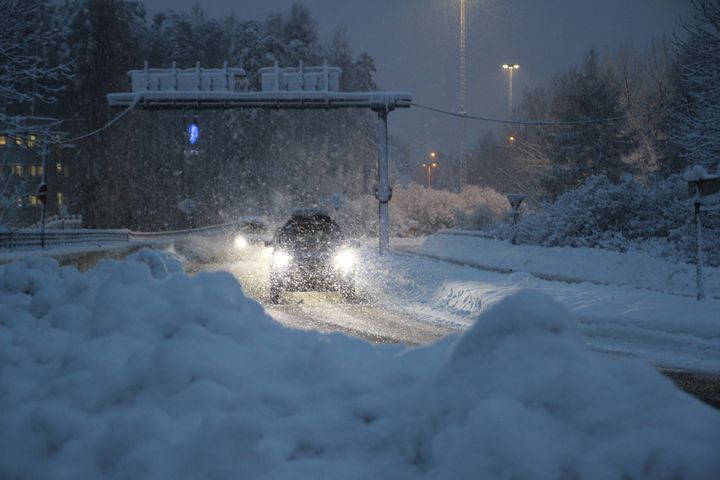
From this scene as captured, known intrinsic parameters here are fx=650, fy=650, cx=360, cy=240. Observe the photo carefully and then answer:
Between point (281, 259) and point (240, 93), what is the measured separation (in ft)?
43.4

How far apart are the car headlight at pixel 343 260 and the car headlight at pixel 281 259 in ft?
3.91

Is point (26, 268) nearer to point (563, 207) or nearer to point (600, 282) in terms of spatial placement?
point (600, 282)

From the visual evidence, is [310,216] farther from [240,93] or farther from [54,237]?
[54,237]

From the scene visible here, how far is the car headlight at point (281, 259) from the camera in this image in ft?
52.6

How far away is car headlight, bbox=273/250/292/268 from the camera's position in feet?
52.6

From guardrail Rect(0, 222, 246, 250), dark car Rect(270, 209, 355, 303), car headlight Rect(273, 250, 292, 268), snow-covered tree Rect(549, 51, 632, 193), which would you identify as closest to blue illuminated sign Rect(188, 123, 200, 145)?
guardrail Rect(0, 222, 246, 250)

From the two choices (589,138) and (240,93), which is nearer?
(240,93)

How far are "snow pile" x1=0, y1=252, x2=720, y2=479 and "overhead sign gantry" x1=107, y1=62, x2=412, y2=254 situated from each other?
24324 millimetres

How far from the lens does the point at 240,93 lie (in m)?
27.2

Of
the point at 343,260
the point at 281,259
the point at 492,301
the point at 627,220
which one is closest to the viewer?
the point at 492,301

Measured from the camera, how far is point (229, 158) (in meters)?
64.9

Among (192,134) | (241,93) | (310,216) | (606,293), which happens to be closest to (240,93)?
(241,93)

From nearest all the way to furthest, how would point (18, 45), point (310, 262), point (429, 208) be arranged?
point (310, 262) < point (18, 45) < point (429, 208)

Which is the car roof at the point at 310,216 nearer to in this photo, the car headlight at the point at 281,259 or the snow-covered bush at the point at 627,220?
the car headlight at the point at 281,259
